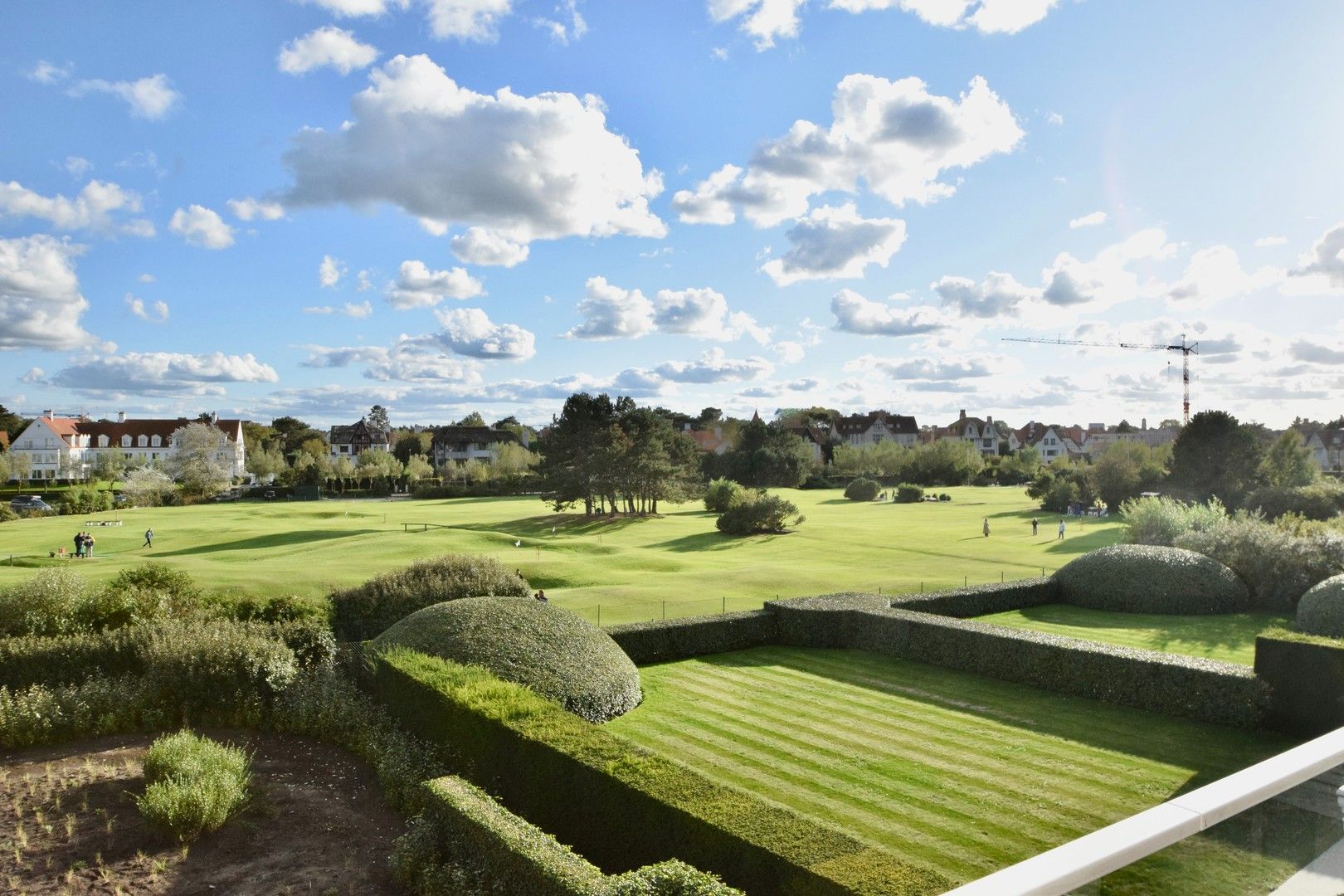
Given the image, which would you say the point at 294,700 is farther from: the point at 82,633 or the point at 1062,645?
the point at 1062,645

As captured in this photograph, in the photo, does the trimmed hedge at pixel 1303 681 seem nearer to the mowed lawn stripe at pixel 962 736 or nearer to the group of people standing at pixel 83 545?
the mowed lawn stripe at pixel 962 736

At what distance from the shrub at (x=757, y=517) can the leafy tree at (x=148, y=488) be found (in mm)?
52497

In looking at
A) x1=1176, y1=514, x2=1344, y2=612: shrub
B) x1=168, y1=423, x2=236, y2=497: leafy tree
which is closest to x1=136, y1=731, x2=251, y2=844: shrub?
x1=1176, y1=514, x2=1344, y2=612: shrub

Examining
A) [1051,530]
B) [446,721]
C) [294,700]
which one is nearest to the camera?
[446,721]

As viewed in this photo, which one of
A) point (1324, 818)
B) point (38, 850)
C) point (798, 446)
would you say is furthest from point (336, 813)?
point (798, 446)

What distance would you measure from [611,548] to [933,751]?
33016 millimetres

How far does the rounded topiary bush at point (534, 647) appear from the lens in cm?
1403

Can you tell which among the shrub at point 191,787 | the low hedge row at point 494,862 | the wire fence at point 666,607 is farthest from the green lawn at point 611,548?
the low hedge row at point 494,862

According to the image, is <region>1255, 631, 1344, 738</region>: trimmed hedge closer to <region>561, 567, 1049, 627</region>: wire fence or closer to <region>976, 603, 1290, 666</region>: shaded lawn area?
<region>976, 603, 1290, 666</region>: shaded lawn area

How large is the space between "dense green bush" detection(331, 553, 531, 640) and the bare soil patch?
309 inches

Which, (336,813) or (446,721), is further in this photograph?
(446,721)

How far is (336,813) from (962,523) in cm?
5103

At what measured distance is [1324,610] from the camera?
2031 cm

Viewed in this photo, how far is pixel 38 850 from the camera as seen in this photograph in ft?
31.7
